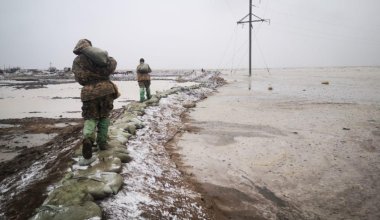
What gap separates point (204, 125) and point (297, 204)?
4.88 meters

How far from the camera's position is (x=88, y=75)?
4.11 metres

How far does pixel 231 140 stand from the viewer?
21.8ft

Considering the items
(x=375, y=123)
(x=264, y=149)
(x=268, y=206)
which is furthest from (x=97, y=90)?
(x=375, y=123)

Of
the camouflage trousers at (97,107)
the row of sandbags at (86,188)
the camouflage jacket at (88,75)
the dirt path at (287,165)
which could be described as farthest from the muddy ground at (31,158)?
the dirt path at (287,165)

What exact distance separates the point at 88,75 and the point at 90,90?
0.23 meters

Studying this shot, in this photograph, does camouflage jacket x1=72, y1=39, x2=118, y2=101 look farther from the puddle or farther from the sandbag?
the puddle

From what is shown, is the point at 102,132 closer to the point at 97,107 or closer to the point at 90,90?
the point at 97,107

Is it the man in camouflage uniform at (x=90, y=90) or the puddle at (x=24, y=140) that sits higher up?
the man in camouflage uniform at (x=90, y=90)

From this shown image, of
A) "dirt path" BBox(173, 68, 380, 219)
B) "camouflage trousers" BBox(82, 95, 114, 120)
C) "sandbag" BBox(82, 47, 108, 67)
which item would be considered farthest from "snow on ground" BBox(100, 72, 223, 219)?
"sandbag" BBox(82, 47, 108, 67)

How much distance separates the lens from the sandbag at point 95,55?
4047 millimetres

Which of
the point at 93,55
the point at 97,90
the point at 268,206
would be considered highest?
the point at 93,55

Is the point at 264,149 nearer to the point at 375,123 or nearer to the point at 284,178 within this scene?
the point at 284,178

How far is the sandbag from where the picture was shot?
159 inches

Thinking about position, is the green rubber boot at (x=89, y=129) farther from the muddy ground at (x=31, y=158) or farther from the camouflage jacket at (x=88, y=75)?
the muddy ground at (x=31, y=158)
